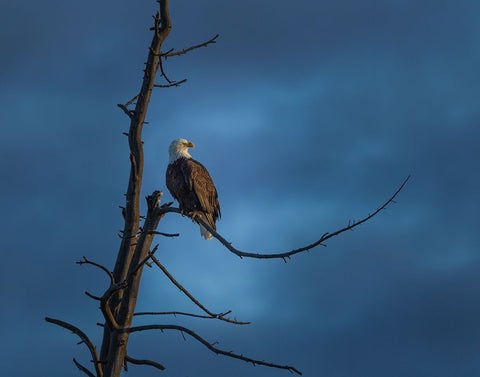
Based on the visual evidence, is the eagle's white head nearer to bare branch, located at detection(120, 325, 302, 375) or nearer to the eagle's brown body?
the eagle's brown body

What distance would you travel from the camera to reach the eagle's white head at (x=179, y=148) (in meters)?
12.1

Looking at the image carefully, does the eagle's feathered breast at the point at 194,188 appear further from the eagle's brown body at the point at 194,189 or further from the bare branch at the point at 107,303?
the bare branch at the point at 107,303

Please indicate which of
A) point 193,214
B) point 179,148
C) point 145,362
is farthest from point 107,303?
point 179,148

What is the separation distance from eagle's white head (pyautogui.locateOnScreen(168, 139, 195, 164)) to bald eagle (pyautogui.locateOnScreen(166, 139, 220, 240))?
76 millimetres

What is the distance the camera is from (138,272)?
25.6 ft

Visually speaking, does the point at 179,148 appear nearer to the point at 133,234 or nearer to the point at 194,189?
the point at 194,189

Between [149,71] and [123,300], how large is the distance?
2997mm

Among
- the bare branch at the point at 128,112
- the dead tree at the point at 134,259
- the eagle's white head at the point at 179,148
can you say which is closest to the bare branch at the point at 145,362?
the dead tree at the point at 134,259

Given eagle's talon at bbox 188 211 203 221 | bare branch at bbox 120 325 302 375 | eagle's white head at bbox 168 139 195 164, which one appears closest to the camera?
bare branch at bbox 120 325 302 375

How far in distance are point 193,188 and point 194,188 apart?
18 mm

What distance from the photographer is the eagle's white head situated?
12148 mm

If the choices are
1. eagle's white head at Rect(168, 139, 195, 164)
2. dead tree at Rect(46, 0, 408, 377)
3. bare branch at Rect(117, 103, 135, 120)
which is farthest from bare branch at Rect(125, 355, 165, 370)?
eagle's white head at Rect(168, 139, 195, 164)

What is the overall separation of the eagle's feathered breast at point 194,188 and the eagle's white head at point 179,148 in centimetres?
35

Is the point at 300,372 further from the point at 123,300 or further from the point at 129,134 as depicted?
the point at 129,134
